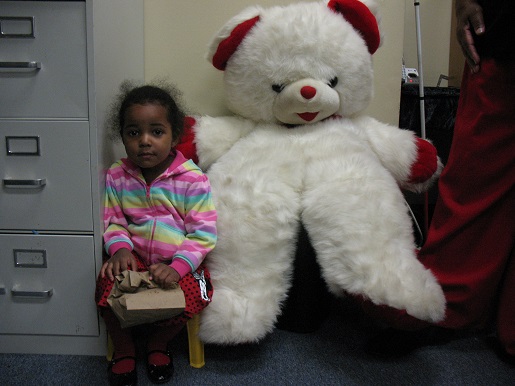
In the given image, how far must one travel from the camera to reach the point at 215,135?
127cm

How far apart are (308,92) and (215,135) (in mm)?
295

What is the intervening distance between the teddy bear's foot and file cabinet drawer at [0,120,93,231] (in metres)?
0.34

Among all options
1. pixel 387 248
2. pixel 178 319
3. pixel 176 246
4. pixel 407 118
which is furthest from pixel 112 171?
pixel 407 118

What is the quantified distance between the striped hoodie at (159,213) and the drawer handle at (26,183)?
14 centimetres

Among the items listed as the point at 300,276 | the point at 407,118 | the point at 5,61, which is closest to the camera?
the point at 5,61

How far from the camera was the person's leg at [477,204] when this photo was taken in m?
1.04

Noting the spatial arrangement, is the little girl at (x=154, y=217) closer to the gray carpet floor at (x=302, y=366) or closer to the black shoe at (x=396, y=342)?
the gray carpet floor at (x=302, y=366)

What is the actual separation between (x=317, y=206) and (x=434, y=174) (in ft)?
1.43

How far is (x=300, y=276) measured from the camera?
46.2 inches

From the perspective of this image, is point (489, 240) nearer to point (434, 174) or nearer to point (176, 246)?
point (434, 174)

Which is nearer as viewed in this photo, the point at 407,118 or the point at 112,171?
the point at 112,171

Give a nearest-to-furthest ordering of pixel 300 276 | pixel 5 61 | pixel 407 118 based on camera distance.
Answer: pixel 5 61 < pixel 300 276 < pixel 407 118

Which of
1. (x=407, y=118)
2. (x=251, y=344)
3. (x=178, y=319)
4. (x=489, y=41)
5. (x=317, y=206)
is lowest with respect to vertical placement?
(x=251, y=344)

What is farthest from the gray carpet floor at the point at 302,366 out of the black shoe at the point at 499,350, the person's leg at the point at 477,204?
the person's leg at the point at 477,204
